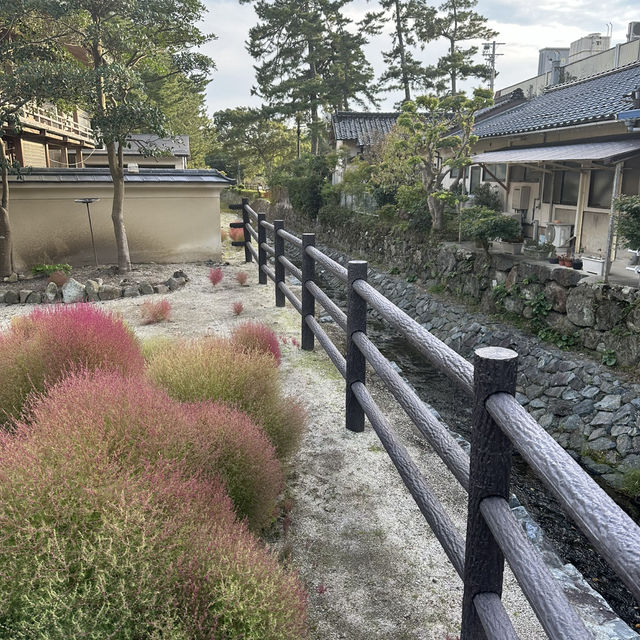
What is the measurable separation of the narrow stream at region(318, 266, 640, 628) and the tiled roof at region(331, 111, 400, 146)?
19.0 metres

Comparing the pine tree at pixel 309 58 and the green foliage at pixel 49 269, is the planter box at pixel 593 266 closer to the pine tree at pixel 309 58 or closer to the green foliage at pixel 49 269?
the green foliage at pixel 49 269

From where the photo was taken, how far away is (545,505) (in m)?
5.42

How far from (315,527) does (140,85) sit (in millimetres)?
9769

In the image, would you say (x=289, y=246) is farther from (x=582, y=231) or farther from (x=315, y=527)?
(x=315, y=527)

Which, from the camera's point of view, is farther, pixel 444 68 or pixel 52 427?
pixel 444 68

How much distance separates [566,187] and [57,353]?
12.8m

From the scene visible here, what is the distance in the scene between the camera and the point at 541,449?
136 cm

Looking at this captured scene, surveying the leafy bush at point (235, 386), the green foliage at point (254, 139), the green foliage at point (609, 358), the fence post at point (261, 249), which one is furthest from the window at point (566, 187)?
the green foliage at point (254, 139)

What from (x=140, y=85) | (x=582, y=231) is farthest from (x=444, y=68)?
(x=140, y=85)

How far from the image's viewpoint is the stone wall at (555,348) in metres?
7.07

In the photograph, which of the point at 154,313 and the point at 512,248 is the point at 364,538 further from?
the point at 512,248

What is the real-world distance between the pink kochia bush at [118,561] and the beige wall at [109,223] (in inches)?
417

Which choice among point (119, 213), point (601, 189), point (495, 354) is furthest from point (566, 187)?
point (495, 354)

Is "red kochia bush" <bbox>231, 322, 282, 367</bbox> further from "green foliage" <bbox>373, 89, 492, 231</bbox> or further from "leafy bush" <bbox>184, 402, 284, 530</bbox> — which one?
"green foliage" <bbox>373, 89, 492, 231</bbox>
